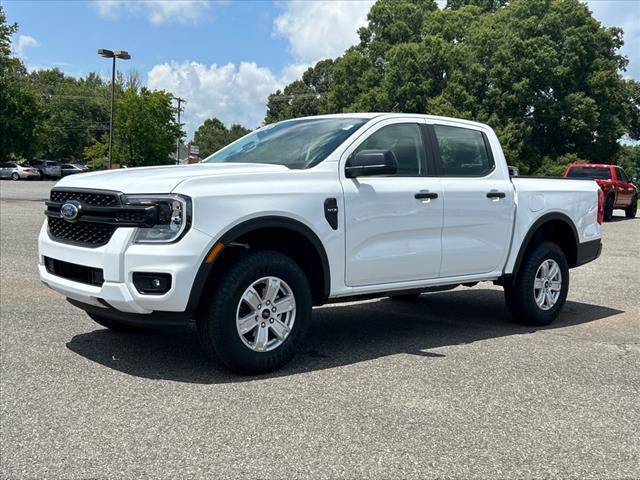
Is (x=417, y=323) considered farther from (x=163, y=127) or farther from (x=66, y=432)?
(x=163, y=127)

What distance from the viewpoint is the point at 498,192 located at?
6137mm

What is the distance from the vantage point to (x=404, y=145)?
5.66 metres

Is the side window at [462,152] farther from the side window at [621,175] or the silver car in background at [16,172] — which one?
the silver car in background at [16,172]

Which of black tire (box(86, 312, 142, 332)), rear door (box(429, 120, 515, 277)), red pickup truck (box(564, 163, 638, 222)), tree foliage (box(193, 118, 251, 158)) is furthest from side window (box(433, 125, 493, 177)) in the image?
tree foliage (box(193, 118, 251, 158))

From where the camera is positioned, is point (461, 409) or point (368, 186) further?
point (368, 186)

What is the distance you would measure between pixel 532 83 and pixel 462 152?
37894mm

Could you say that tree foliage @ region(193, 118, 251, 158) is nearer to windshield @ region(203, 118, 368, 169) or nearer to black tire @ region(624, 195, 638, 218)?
black tire @ region(624, 195, 638, 218)

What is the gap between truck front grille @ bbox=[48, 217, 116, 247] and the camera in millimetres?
4430

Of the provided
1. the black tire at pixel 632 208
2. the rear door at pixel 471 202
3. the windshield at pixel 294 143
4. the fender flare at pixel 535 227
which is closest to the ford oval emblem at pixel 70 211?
the windshield at pixel 294 143

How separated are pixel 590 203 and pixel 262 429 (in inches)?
196

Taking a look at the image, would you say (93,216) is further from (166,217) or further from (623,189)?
(623,189)

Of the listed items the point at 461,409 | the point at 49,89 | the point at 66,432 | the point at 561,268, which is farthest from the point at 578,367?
the point at 49,89

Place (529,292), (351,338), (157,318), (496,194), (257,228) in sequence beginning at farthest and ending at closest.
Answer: (529,292)
(496,194)
(351,338)
(257,228)
(157,318)

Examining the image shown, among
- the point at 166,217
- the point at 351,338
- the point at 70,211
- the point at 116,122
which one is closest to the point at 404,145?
the point at 351,338
